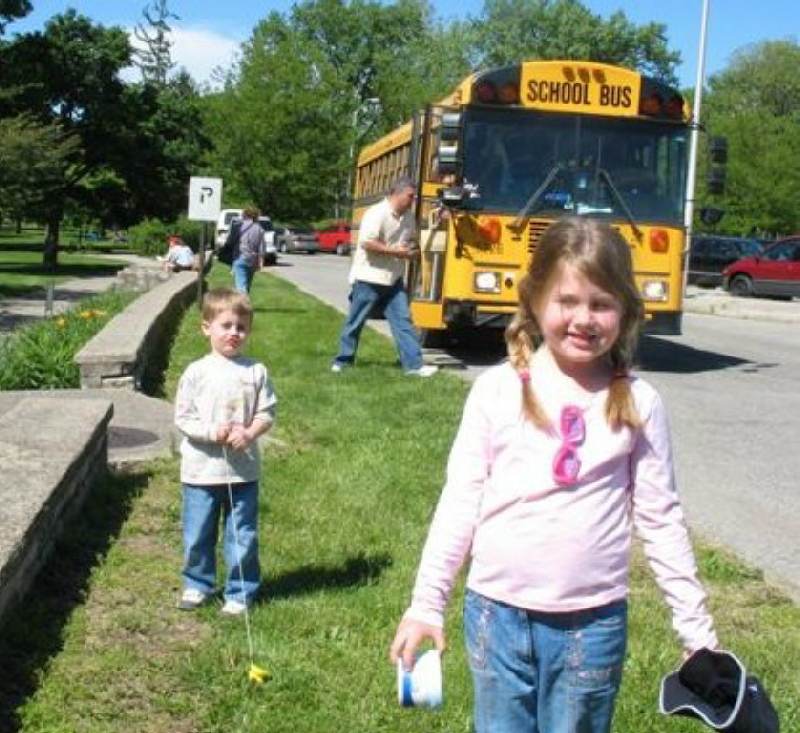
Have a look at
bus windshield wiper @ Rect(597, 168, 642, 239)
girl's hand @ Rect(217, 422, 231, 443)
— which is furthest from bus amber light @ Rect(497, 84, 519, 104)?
girl's hand @ Rect(217, 422, 231, 443)

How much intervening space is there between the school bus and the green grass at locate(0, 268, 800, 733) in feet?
18.2

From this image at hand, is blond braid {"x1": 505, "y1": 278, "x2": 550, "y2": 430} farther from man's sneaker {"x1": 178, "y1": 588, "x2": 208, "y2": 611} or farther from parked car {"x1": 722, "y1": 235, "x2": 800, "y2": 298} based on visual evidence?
parked car {"x1": 722, "y1": 235, "x2": 800, "y2": 298}

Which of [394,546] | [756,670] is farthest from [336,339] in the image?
[756,670]

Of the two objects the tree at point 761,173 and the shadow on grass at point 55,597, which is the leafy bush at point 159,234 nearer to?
the tree at point 761,173

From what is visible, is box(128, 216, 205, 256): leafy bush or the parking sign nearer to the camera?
the parking sign

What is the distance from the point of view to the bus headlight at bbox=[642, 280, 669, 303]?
1342 centimetres

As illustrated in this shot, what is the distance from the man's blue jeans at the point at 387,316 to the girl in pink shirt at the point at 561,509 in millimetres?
8850

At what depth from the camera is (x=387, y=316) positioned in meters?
12.0

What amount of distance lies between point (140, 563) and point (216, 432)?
3.17 feet

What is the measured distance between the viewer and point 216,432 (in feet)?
15.9

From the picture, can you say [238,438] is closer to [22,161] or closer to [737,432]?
[737,432]

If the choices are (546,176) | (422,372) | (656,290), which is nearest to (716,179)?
(656,290)

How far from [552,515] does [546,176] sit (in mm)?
10456

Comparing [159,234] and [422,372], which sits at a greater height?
[159,234]
